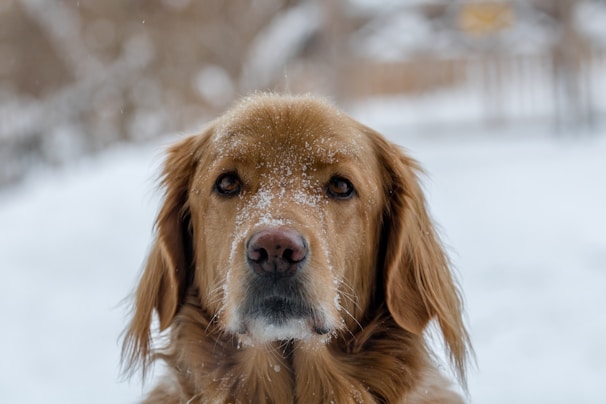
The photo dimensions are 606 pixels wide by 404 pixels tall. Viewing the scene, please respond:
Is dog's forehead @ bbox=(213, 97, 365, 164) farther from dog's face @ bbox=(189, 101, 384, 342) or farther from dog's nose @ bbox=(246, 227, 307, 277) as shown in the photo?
dog's nose @ bbox=(246, 227, 307, 277)

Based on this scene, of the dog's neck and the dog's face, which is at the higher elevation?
the dog's face

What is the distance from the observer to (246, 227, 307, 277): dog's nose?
2.58 m

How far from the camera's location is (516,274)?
7.29 metres

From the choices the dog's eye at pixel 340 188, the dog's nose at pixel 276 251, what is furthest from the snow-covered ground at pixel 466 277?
the dog's nose at pixel 276 251

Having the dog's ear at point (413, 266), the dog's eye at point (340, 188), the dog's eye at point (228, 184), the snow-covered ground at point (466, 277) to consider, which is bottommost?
the snow-covered ground at point (466, 277)

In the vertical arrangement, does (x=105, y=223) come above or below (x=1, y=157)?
below

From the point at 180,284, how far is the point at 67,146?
14.5m

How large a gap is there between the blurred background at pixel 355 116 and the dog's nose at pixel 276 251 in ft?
4.10

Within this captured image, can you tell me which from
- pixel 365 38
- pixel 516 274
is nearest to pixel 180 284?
pixel 516 274

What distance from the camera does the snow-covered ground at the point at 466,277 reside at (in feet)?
17.5

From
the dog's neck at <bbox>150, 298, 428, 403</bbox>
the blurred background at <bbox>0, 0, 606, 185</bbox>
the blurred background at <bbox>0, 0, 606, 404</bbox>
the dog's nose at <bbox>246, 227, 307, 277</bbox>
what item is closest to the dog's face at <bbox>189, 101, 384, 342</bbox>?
the dog's nose at <bbox>246, 227, 307, 277</bbox>

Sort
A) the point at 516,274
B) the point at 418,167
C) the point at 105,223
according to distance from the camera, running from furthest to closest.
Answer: the point at 105,223
the point at 516,274
the point at 418,167

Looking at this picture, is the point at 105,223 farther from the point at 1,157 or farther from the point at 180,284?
the point at 1,157

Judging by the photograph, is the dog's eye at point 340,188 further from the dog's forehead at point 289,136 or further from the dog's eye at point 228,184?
the dog's eye at point 228,184
